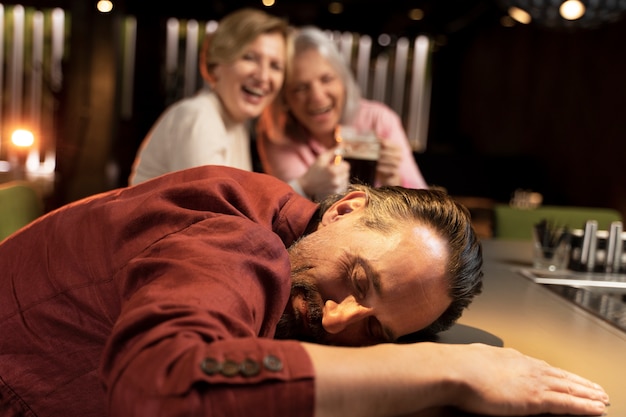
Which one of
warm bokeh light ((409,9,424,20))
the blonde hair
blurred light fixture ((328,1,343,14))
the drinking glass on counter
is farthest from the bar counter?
blurred light fixture ((328,1,343,14))

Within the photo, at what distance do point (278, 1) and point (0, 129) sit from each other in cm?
508

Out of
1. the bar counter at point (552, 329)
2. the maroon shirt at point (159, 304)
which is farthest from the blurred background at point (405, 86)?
the maroon shirt at point (159, 304)

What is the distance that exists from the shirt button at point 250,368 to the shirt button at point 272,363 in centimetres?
1

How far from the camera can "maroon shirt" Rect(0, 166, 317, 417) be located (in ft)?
2.96

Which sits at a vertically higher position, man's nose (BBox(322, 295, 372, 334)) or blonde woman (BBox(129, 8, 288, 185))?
blonde woman (BBox(129, 8, 288, 185))

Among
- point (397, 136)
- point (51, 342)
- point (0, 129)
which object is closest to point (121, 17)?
point (0, 129)

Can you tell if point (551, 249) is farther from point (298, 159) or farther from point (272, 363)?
point (272, 363)

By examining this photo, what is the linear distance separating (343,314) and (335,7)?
27.7 feet

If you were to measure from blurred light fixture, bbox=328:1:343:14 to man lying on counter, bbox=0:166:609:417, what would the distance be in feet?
25.7

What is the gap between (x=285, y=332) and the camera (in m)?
1.38

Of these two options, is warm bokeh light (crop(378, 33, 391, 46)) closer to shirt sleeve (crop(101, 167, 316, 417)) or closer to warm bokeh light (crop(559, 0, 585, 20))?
warm bokeh light (crop(559, 0, 585, 20))

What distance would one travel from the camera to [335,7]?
30.0 feet

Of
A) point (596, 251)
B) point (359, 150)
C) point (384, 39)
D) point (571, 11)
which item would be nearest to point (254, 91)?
point (359, 150)

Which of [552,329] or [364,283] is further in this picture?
[552,329]
